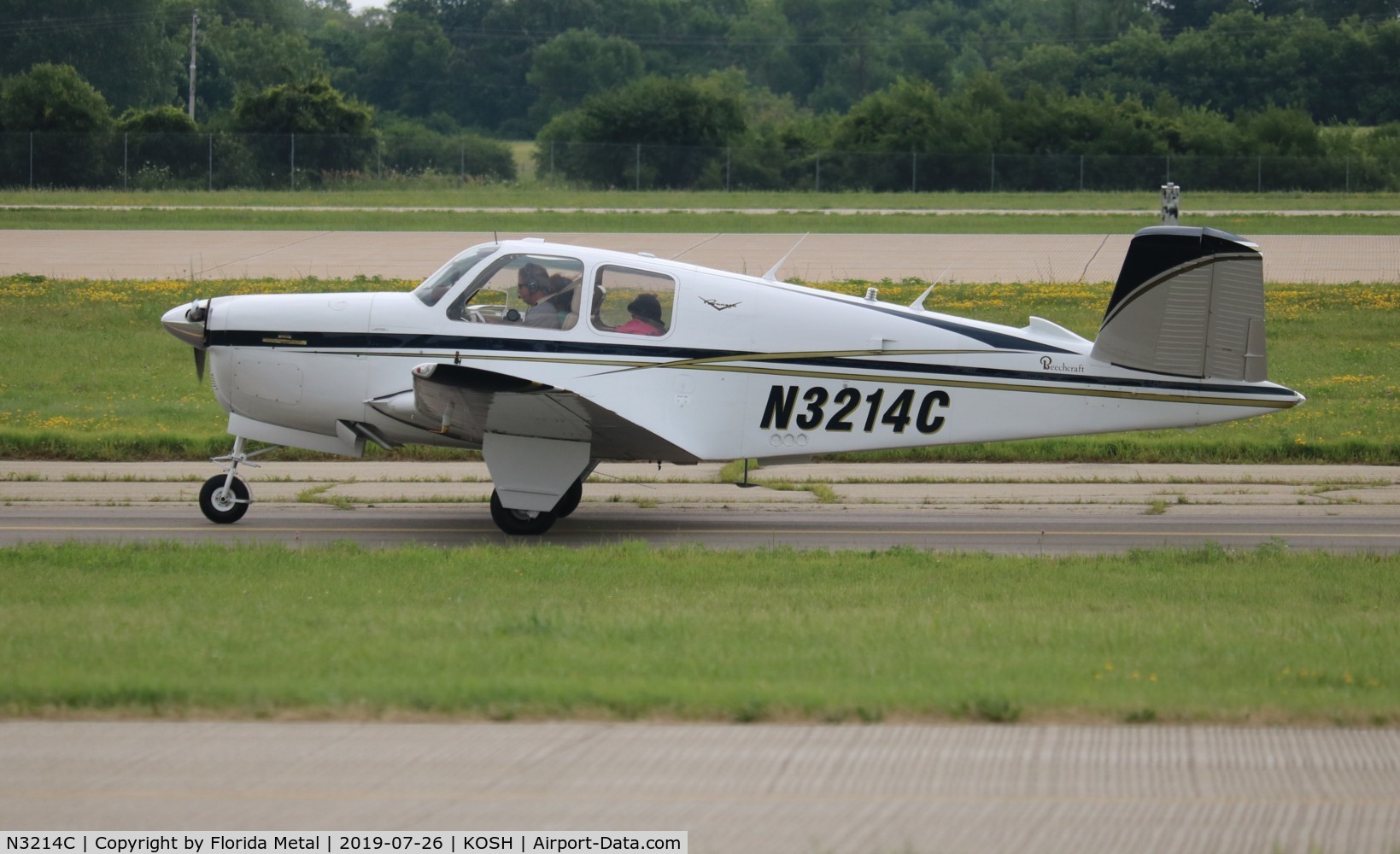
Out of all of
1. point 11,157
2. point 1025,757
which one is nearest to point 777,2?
point 11,157

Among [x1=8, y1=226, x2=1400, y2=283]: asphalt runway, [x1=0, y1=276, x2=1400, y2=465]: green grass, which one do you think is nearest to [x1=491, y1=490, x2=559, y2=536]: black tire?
[x1=0, y1=276, x2=1400, y2=465]: green grass

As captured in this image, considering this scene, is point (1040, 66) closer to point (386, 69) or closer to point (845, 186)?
point (845, 186)

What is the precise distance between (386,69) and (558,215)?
61.2 metres

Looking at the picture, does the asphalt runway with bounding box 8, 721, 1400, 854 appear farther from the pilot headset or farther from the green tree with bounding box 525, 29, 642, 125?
the green tree with bounding box 525, 29, 642, 125

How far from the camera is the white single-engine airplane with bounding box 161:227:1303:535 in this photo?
12.6 meters

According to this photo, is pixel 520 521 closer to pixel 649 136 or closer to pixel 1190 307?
pixel 1190 307

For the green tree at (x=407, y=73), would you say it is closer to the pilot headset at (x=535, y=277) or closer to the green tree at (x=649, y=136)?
the green tree at (x=649, y=136)

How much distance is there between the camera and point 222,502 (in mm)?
13281

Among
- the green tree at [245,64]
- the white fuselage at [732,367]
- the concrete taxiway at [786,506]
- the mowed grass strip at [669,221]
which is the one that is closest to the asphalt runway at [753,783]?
the concrete taxiway at [786,506]

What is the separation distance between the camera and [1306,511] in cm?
1418

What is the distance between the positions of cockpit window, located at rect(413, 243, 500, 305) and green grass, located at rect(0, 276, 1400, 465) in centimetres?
475

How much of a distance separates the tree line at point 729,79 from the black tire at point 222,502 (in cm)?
4883

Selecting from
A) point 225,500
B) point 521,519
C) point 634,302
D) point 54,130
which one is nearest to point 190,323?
point 225,500

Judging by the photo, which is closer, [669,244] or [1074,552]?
[1074,552]
